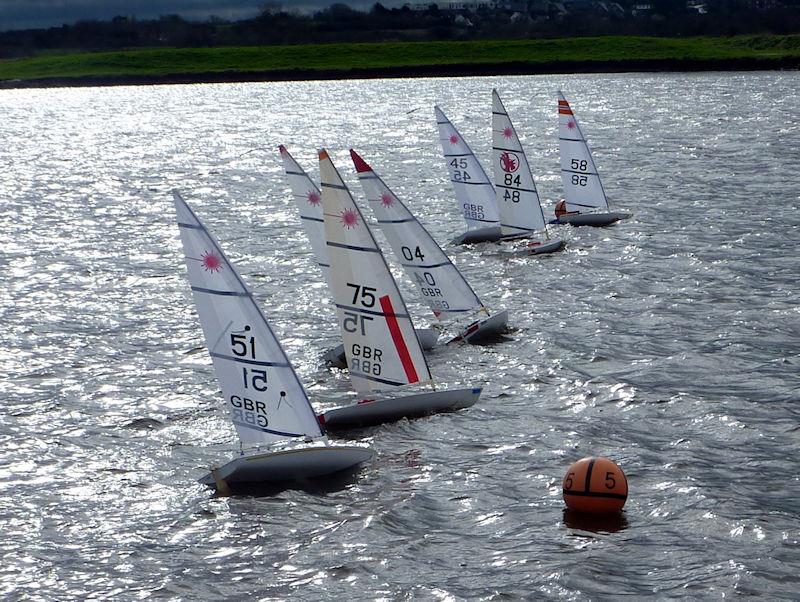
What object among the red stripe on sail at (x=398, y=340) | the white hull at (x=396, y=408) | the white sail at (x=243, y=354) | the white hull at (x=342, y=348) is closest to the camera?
the white sail at (x=243, y=354)

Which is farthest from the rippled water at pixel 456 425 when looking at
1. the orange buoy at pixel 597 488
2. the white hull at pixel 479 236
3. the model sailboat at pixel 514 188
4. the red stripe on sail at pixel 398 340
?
the model sailboat at pixel 514 188

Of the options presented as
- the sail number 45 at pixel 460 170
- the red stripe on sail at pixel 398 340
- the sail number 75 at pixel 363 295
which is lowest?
the red stripe on sail at pixel 398 340

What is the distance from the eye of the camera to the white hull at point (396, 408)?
27188 millimetres

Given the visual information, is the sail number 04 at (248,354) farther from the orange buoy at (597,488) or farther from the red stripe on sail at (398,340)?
the orange buoy at (597,488)

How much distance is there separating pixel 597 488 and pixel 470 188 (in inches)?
Answer: 1233

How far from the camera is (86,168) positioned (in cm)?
10012

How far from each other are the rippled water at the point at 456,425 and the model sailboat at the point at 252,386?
792 millimetres

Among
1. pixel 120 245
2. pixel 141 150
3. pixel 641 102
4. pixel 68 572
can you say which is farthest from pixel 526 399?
pixel 641 102

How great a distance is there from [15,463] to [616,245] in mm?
30714

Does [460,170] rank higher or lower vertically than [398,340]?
higher

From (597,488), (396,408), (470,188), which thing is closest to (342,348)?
(396,408)

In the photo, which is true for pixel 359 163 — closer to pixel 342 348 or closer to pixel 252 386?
pixel 342 348

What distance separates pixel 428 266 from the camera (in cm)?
3406

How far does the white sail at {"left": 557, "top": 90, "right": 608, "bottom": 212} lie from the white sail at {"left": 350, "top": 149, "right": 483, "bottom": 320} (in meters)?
21.3
